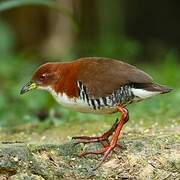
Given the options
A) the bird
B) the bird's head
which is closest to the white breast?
the bird

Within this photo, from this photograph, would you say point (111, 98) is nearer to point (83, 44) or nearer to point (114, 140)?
point (114, 140)

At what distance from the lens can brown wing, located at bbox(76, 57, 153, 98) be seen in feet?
17.7

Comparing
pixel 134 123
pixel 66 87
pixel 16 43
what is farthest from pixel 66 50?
pixel 66 87

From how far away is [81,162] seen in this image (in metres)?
5.20

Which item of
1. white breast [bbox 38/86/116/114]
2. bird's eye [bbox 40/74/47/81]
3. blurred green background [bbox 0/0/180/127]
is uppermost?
bird's eye [bbox 40/74/47/81]

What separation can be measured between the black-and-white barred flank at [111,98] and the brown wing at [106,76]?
0.11 feet

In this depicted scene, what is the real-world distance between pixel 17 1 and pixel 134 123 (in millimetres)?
2056

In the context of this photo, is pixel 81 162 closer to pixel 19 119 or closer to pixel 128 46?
pixel 19 119

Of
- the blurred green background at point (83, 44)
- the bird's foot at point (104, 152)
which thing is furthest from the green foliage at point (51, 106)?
the bird's foot at point (104, 152)

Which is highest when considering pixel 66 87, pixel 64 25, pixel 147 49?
pixel 66 87

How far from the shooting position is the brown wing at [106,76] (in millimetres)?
5398

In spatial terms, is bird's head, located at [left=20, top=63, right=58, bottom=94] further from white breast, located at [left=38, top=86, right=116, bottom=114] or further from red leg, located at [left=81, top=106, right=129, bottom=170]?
red leg, located at [left=81, top=106, right=129, bottom=170]

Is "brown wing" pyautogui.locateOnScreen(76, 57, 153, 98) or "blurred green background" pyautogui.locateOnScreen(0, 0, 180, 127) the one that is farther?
"blurred green background" pyautogui.locateOnScreen(0, 0, 180, 127)

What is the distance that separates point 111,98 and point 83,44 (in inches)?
346
